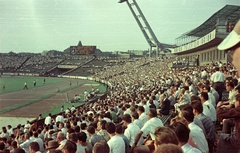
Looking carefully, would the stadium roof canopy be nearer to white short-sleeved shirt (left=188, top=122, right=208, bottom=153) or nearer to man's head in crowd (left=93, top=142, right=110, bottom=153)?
white short-sleeved shirt (left=188, top=122, right=208, bottom=153)

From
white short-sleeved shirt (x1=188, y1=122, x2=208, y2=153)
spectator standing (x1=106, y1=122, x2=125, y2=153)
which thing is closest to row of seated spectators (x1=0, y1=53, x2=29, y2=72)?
spectator standing (x1=106, y1=122, x2=125, y2=153)

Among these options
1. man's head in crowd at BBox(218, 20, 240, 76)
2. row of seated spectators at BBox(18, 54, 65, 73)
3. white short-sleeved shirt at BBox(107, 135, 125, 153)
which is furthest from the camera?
row of seated spectators at BBox(18, 54, 65, 73)

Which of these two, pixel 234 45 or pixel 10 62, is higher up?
pixel 234 45

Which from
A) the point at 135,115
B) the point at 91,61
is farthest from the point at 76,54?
the point at 135,115

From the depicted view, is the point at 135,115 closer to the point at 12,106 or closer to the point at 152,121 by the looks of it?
the point at 152,121

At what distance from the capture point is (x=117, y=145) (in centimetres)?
668

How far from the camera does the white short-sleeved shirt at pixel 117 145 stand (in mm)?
6660

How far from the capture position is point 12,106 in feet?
122

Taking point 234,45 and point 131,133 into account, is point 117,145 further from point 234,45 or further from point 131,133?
point 234,45

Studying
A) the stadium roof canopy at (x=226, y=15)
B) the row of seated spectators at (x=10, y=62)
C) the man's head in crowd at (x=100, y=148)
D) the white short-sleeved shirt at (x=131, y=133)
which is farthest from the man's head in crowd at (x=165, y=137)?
the row of seated spectators at (x=10, y=62)

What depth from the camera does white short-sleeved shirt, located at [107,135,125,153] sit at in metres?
6.66

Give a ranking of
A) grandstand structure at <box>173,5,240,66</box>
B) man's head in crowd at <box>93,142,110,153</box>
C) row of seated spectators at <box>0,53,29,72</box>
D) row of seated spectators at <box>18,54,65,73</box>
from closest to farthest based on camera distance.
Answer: man's head in crowd at <box>93,142,110,153</box> < grandstand structure at <box>173,5,240,66</box> < row of seated spectators at <box>18,54,65,73</box> < row of seated spectators at <box>0,53,29,72</box>

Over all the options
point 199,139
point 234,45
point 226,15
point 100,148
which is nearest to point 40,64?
point 226,15

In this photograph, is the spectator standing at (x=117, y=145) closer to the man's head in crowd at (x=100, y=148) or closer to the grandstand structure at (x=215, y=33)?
the man's head in crowd at (x=100, y=148)
